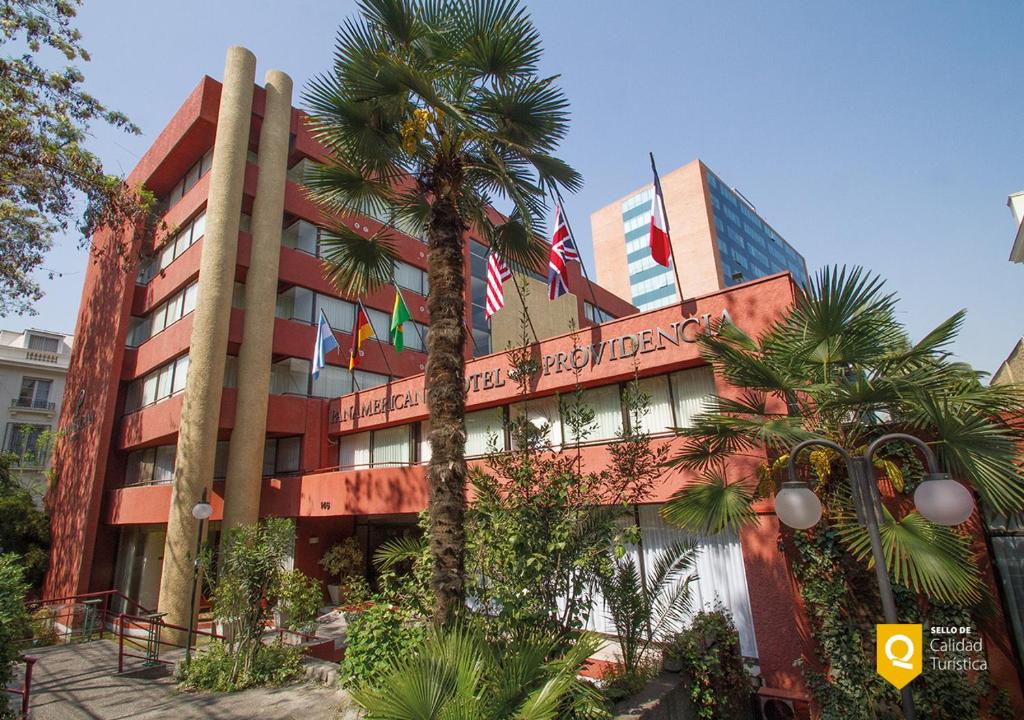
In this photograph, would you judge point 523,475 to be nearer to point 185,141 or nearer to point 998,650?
point 998,650

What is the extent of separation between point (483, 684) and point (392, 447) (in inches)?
493

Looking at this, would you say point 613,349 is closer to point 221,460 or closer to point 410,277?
point 410,277

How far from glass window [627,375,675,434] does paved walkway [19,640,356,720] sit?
7.28 meters

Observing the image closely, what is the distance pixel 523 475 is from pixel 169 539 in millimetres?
13923

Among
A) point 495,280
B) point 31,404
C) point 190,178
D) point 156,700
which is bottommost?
point 156,700

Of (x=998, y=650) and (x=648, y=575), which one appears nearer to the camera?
(x=998, y=650)

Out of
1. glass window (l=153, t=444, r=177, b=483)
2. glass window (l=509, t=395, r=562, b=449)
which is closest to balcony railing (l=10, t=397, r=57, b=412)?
glass window (l=153, t=444, r=177, b=483)

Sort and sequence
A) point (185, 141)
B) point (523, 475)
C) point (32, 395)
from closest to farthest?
point (523, 475) < point (185, 141) < point (32, 395)

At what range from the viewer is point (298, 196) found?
2025cm

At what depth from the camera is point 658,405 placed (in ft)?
37.0

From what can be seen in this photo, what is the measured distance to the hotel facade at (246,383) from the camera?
12836mm

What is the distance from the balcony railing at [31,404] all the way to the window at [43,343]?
4.03m

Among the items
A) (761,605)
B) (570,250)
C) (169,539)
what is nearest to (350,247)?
(570,250)

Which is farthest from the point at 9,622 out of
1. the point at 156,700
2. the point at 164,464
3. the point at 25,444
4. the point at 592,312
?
the point at 25,444
